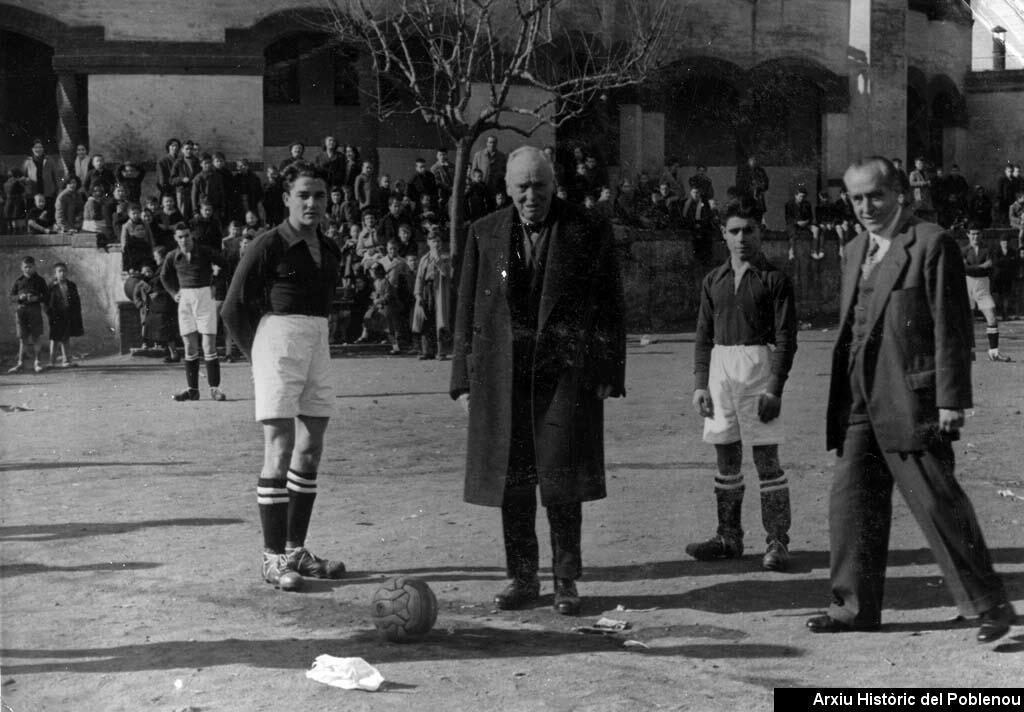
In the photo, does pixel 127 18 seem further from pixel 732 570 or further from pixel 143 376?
pixel 732 570

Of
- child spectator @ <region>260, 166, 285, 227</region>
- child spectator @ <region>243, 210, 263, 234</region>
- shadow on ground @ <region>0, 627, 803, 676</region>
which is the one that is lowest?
shadow on ground @ <region>0, 627, 803, 676</region>

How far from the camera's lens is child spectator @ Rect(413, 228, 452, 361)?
66.0ft

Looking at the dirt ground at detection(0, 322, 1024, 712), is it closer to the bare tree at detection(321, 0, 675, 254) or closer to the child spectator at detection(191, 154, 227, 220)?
the child spectator at detection(191, 154, 227, 220)

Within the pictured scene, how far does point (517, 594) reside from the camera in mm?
6402

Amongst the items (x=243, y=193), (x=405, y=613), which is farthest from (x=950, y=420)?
(x=243, y=193)

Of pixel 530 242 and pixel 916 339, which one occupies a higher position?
pixel 530 242

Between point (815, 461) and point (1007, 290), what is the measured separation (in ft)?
63.8

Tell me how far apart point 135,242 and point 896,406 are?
1731cm

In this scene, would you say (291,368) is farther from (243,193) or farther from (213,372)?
(243,193)

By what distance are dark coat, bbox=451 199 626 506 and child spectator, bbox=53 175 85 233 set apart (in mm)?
17468

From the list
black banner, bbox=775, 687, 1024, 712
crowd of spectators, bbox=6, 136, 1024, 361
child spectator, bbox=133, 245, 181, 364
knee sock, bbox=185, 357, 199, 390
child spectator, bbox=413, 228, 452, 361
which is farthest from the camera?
crowd of spectators, bbox=6, 136, 1024, 361

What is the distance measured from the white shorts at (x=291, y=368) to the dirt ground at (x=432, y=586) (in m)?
0.81

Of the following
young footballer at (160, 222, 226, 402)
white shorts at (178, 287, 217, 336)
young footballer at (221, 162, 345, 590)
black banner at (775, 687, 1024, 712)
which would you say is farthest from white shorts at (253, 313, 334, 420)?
white shorts at (178, 287, 217, 336)

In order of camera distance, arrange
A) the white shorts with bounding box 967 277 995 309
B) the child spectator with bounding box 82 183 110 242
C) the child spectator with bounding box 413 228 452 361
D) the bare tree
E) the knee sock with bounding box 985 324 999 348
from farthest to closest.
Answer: the bare tree
the child spectator with bounding box 82 183 110 242
the child spectator with bounding box 413 228 452 361
the knee sock with bounding box 985 324 999 348
the white shorts with bounding box 967 277 995 309
